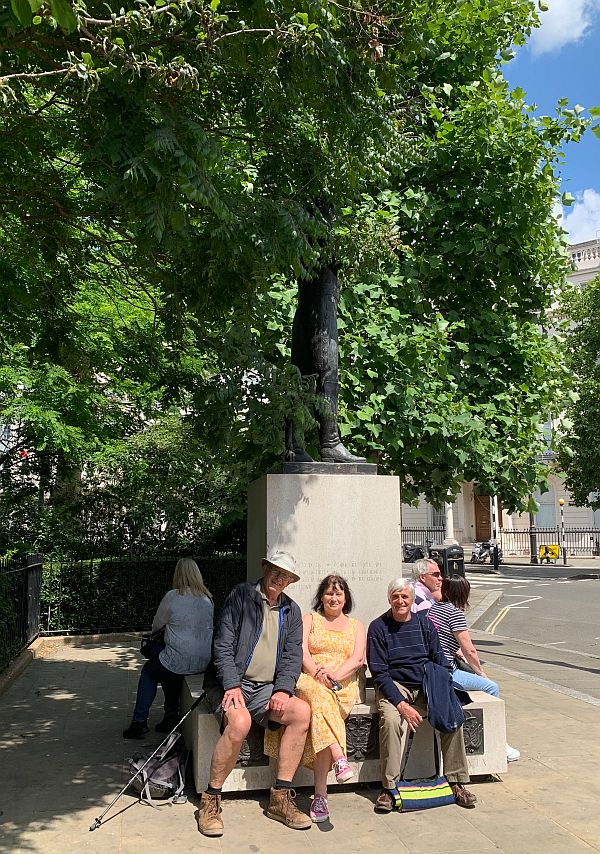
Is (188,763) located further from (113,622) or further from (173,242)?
(113,622)

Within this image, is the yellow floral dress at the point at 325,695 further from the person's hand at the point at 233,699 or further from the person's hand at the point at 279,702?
the person's hand at the point at 233,699

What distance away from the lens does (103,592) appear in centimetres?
1438

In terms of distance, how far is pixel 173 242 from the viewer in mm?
5609

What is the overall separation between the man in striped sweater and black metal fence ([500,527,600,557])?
39.2 m

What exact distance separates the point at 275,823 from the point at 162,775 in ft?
2.77

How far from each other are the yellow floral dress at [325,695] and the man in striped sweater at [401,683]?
0.18 metres

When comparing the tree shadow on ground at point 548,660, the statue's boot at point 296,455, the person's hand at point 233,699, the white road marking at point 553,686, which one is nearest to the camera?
the person's hand at point 233,699

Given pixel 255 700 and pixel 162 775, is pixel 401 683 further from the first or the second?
pixel 162 775

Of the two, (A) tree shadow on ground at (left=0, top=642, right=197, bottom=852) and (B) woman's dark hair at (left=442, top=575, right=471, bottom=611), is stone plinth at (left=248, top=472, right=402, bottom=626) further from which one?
(A) tree shadow on ground at (left=0, top=642, right=197, bottom=852)

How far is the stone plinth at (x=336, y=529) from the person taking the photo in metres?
6.44

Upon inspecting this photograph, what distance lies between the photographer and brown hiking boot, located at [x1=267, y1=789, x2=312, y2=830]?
480 centimetres

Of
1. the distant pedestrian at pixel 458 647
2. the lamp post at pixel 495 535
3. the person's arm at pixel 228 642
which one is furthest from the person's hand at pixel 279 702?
the lamp post at pixel 495 535

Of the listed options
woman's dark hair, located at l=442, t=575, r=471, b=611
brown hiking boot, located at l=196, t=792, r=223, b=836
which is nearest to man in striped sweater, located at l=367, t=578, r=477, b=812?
woman's dark hair, located at l=442, t=575, r=471, b=611

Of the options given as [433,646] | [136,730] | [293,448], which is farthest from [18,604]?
[433,646]
